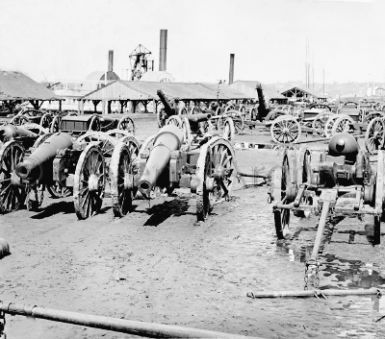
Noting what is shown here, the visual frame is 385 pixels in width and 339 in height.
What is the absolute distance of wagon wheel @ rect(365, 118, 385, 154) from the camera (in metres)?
20.2

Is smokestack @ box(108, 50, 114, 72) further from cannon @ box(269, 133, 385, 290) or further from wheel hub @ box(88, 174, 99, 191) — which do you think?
cannon @ box(269, 133, 385, 290)

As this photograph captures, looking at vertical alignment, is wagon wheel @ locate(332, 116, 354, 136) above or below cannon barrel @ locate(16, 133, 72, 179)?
Result: above

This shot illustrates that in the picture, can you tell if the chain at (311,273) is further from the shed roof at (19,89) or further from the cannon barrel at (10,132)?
the shed roof at (19,89)

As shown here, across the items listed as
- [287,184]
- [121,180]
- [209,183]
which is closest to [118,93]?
[121,180]

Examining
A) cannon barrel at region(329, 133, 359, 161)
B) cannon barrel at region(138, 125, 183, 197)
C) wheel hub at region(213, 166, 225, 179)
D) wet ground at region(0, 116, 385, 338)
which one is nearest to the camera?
wet ground at region(0, 116, 385, 338)

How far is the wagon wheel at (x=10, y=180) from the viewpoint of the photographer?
10.1 meters

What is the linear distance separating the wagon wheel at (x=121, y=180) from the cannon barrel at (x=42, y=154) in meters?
1.27

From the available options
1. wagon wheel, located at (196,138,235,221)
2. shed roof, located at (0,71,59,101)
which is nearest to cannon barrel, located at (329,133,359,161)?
wagon wheel, located at (196,138,235,221)

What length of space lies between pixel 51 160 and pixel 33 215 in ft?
3.61

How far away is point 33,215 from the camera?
10.2 metres

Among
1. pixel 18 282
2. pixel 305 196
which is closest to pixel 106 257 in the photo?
pixel 18 282

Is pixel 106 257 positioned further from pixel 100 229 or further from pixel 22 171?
pixel 22 171

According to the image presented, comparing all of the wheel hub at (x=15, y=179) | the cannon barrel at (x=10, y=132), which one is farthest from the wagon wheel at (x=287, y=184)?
the cannon barrel at (x=10, y=132)

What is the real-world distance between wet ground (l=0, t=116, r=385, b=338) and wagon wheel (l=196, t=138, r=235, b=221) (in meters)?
0.30
